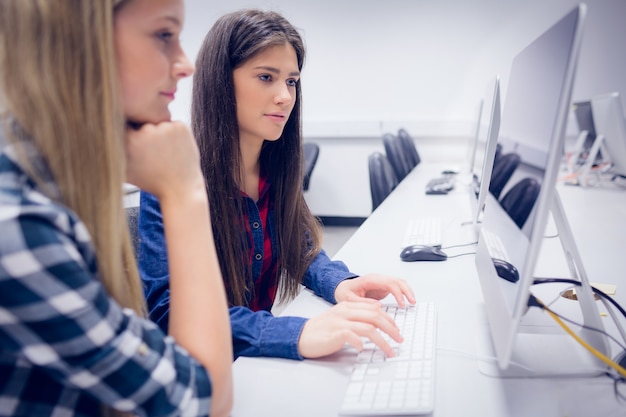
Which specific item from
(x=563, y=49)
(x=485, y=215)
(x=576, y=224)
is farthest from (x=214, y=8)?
(x=563, y=49)

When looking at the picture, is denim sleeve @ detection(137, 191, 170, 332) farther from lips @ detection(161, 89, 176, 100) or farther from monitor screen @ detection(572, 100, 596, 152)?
monitor screen @ detection(572, 100, 596, 152)

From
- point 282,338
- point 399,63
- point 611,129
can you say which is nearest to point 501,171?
point 282,338

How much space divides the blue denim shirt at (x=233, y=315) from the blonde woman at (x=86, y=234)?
194 millimetres

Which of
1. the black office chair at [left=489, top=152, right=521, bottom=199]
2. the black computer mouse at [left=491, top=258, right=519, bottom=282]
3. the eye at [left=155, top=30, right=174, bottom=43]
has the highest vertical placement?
the eye at [left=155, top=30, right=174, bottom=43]

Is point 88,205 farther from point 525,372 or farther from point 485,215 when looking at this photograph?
point 485,215

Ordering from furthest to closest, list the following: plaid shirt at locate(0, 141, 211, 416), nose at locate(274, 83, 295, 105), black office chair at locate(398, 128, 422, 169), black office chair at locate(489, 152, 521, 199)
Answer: black office chair at locate(398, 128, 422, 169) < nose at locate(274, 83, 295, 105) < black office chair at locate(489, 152, 521, 199) < plaid shirt at locate(0, 141, 211, 416)

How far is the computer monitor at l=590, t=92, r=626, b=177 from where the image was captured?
6.70 feet

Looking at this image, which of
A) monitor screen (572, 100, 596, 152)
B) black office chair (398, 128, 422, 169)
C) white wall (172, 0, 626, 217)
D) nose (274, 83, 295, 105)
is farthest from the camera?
white wall (172, 0, 626, 217)

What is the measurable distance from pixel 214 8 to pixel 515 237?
3841 mm

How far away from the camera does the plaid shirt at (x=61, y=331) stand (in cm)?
38

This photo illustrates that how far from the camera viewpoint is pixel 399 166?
2816 mm

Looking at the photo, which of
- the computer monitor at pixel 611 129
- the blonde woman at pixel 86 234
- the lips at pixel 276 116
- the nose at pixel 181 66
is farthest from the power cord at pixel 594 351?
the computer monitor at pixel 611 129

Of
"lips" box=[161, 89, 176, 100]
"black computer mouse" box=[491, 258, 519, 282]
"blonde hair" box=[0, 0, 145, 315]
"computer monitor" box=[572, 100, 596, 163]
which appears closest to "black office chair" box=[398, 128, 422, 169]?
"computer monitor" box=[572, 100, 596, 163]

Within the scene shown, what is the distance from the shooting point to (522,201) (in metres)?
0.67
